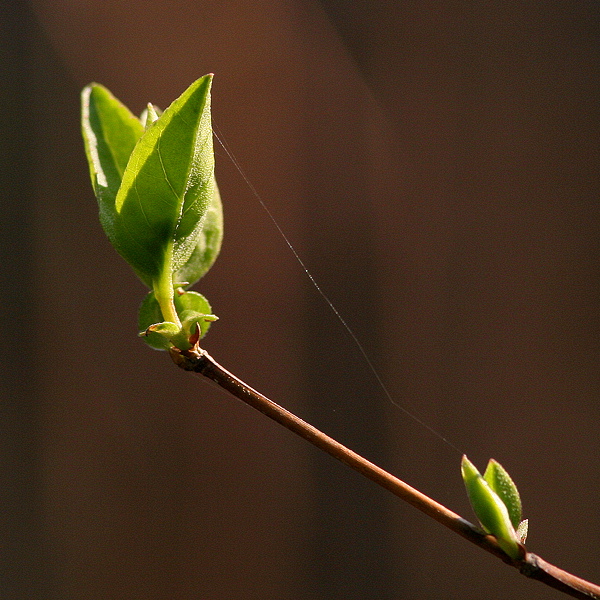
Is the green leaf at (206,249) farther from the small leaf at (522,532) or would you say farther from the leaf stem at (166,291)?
the small leaf at (522,532)

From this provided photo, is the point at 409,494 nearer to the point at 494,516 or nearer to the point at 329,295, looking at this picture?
the point at 494,516

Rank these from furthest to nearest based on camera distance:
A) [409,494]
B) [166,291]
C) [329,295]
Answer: [329,295] < [166,291] < [409,494]

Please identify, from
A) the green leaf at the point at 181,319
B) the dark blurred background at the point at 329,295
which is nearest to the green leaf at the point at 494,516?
the green leaf at the point at 181,319

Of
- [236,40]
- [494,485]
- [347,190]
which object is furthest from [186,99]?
[236,40]

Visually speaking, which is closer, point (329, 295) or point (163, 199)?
point (163, 199)

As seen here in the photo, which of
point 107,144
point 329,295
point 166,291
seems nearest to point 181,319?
point 166,291

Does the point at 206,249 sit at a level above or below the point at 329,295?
below

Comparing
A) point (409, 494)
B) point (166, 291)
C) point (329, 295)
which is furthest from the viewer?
point (329, 295)
